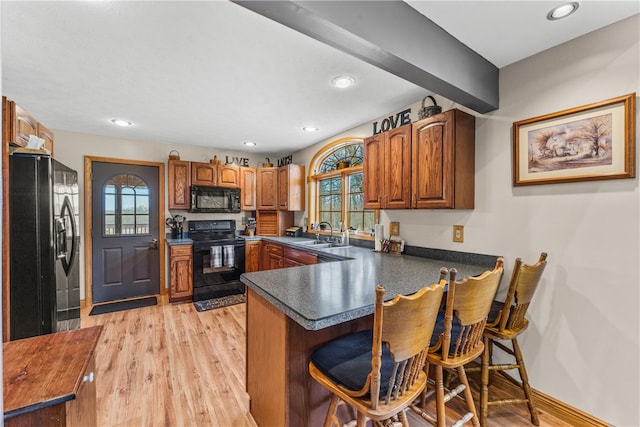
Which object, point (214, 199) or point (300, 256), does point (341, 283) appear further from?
point (214, 199)

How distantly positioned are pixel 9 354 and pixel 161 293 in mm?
3438

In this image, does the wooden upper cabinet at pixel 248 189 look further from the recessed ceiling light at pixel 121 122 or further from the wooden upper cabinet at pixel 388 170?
the wooden upper cabinet at pixel 388 170

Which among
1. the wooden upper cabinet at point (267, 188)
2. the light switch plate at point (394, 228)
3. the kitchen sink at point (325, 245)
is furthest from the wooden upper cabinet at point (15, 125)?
the light switch plate at point (394, 228)

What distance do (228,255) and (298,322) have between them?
10.4 feet

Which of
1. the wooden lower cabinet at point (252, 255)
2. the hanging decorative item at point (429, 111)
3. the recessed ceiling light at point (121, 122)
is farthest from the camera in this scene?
the wooden lower cabinet at point (252, 255)

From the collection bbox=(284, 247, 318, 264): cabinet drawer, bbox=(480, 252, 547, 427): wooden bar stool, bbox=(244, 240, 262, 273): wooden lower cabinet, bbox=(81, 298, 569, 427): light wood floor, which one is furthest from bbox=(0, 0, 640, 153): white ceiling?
bbox=(81, 298, 569, 427): light wood floor

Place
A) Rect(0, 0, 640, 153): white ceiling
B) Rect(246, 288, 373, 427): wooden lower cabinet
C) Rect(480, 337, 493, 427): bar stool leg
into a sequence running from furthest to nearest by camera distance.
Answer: Rect(480, 337, 493, 427): bar stool leg
Rect(0, 0, 640, 153): white ceiling
Rect(246, 288, 373, 427): wooden lower cabinet

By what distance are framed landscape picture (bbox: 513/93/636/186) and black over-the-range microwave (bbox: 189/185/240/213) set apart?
374 centimetres

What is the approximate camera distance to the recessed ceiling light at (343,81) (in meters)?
2.43

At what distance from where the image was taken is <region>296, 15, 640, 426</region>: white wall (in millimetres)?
1760

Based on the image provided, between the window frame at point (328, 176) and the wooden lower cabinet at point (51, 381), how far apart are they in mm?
2724

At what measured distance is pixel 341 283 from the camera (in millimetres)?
1879

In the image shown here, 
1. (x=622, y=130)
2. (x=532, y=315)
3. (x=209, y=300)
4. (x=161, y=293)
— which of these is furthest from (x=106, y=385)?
(x=622, y=130)

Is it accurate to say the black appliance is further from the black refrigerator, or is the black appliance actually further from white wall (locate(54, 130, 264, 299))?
the black refrigerator
